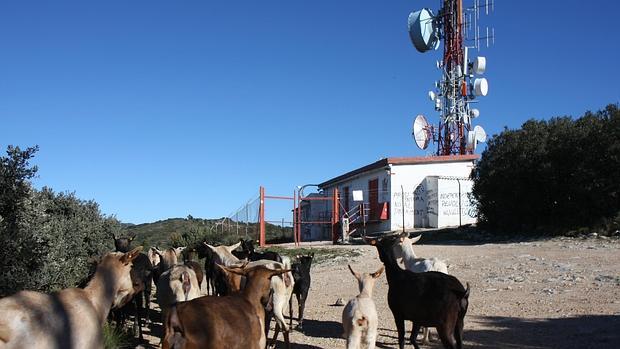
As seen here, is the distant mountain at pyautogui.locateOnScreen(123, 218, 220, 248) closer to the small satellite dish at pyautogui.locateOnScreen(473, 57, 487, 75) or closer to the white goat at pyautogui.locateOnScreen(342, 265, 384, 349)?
the white goat at pyautogui.locateOnScreen(342, 265, 384, 349)

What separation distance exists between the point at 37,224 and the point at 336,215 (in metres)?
22.6

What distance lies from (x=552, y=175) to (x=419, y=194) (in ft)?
27.2

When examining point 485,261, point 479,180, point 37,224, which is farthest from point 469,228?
point 37,224

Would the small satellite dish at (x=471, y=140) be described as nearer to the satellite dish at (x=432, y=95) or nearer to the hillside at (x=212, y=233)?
the satellite dish at (x=432, y=95)

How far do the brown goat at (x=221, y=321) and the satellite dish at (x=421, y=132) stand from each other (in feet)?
110

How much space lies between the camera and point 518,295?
47.5ft

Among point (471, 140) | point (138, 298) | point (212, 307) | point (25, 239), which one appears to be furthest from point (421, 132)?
point (212, 307)

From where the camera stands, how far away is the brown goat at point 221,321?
16.9 feet

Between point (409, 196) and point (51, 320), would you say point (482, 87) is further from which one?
point (51, 320)

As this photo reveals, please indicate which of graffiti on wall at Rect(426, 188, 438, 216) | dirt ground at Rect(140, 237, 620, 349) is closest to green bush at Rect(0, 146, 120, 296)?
dirt ground at Rect(140, 237, 620, 349)

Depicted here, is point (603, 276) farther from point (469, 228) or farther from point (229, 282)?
point (469, 228)

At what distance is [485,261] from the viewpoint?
63.3 feet

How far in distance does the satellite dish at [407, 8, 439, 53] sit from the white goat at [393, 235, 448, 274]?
32174 mm

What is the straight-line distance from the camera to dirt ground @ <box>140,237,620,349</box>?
10711mm
